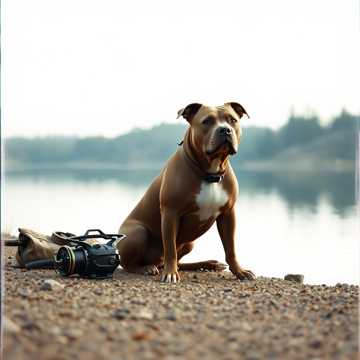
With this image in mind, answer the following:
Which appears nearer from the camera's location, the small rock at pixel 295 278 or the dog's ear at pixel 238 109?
the dog's ear at pixel 238 109

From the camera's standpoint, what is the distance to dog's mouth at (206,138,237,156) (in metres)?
6.00

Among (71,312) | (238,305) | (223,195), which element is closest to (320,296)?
(238,305)

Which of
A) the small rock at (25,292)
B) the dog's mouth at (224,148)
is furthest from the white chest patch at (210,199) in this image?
the small rock at (25,292)

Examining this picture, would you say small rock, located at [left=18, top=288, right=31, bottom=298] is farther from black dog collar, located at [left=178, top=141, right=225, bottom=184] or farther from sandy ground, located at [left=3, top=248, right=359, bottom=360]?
black dog collar, located at [left=178, top=141, right=225, bottom=184]

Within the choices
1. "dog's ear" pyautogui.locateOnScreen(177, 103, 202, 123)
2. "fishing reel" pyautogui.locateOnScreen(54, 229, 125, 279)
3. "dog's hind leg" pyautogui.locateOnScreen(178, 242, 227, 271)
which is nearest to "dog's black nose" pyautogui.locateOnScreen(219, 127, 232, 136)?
"dog's ear" pyautogui.locateOnScreen(177, 103, 202, 123)

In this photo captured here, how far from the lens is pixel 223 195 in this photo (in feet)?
20.9

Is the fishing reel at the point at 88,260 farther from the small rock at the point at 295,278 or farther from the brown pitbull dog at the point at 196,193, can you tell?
the small rock at the point at 295,278

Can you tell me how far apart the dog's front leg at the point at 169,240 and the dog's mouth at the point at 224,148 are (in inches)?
28.1

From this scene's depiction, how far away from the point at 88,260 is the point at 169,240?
32.1 inches

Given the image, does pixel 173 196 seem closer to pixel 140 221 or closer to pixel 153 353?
pixel 140 221

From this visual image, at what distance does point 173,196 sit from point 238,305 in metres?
1.63

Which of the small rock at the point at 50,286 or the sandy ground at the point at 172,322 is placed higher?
the small rock at the point at 50,286

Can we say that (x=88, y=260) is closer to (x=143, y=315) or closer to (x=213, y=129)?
(x=213, y=129)

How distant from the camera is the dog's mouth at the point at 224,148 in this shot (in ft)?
19.7
